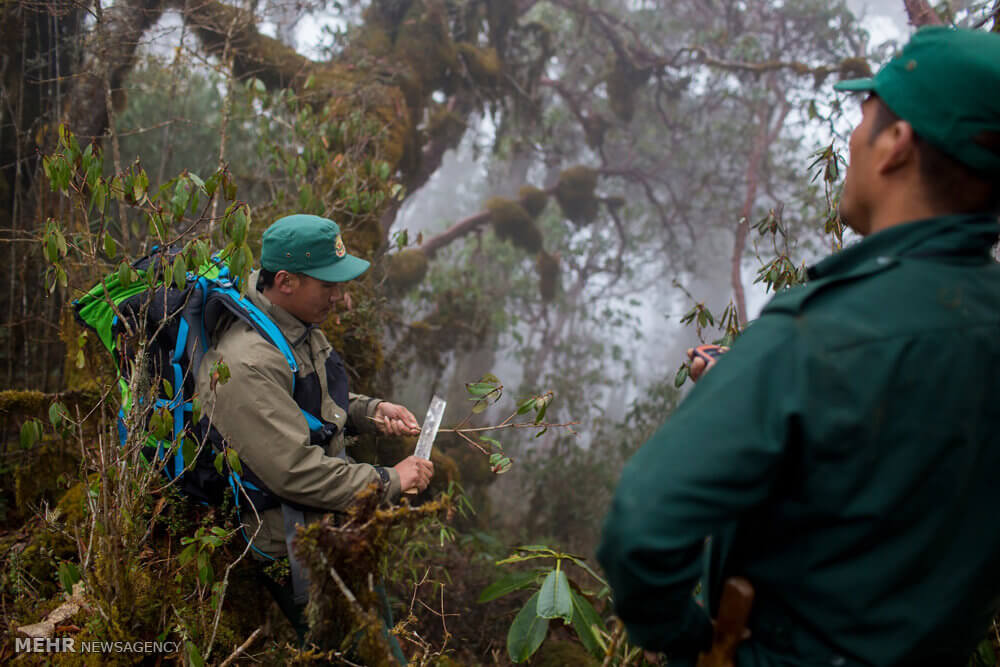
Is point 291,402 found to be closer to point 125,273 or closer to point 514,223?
point 125,273

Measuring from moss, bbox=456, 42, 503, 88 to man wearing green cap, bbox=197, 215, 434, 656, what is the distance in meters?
6.59

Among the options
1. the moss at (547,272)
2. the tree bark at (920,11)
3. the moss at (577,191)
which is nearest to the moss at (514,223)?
the moss at (547,272)

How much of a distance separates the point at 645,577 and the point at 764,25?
1420 centimetres

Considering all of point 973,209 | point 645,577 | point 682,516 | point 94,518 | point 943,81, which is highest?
point 943,81

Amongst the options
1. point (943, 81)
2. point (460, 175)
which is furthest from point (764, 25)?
point (460, 175)

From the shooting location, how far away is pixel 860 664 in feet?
3.46

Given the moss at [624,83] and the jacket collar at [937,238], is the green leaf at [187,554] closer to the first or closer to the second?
the jacket collar at [937,238]

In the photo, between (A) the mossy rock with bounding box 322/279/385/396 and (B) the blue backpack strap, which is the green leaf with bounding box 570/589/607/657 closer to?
(B) the blue backpack strap

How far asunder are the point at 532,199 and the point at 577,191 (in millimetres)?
1077

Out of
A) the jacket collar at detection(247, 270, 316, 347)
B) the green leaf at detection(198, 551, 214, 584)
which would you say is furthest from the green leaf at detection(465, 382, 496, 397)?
the green leaf at detection(198, 551, 214, 584)

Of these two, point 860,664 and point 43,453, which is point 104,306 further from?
point 860,664

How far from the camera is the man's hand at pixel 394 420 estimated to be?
283cm

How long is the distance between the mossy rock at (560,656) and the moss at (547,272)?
24.4 feet

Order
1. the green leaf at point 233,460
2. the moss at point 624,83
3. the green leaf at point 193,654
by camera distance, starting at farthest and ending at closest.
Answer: the moss at point 624,83, the green leaf at point 233,460, the green leaf at point 193,654
